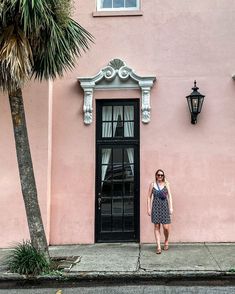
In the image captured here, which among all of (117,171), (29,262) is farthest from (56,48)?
(29,262)

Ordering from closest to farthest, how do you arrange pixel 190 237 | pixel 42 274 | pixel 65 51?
pixel 42 274 → pixel 65 51 → pixel 190 237

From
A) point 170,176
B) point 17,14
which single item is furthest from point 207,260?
point 17,14

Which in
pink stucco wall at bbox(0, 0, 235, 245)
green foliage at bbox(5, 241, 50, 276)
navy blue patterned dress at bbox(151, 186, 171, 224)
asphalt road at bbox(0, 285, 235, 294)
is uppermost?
pink stucco wall at bbox(0, 0, 235, 245)

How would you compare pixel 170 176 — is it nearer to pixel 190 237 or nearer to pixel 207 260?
pixel 190 237

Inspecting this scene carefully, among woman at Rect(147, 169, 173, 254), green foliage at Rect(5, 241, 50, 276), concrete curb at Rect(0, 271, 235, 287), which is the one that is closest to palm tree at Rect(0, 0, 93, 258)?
green foliage at Rect(5, 241, 50, 276)

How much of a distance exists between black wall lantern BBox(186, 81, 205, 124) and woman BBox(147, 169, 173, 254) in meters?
1.77

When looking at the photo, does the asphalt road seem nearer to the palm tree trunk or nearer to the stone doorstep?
the stone doorstep

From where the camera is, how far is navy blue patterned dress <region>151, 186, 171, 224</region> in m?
8.98

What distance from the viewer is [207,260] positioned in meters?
8.02

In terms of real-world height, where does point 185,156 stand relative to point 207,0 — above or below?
below

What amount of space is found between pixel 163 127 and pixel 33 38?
400cm

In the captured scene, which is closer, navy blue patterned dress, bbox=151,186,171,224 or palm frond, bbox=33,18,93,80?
palm frond, bbox=33,18,93,80

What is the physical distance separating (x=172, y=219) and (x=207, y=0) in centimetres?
544

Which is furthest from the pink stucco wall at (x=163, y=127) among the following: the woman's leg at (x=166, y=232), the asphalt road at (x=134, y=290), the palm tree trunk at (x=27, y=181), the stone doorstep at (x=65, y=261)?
the asphalt road at (x=134, y=290)
